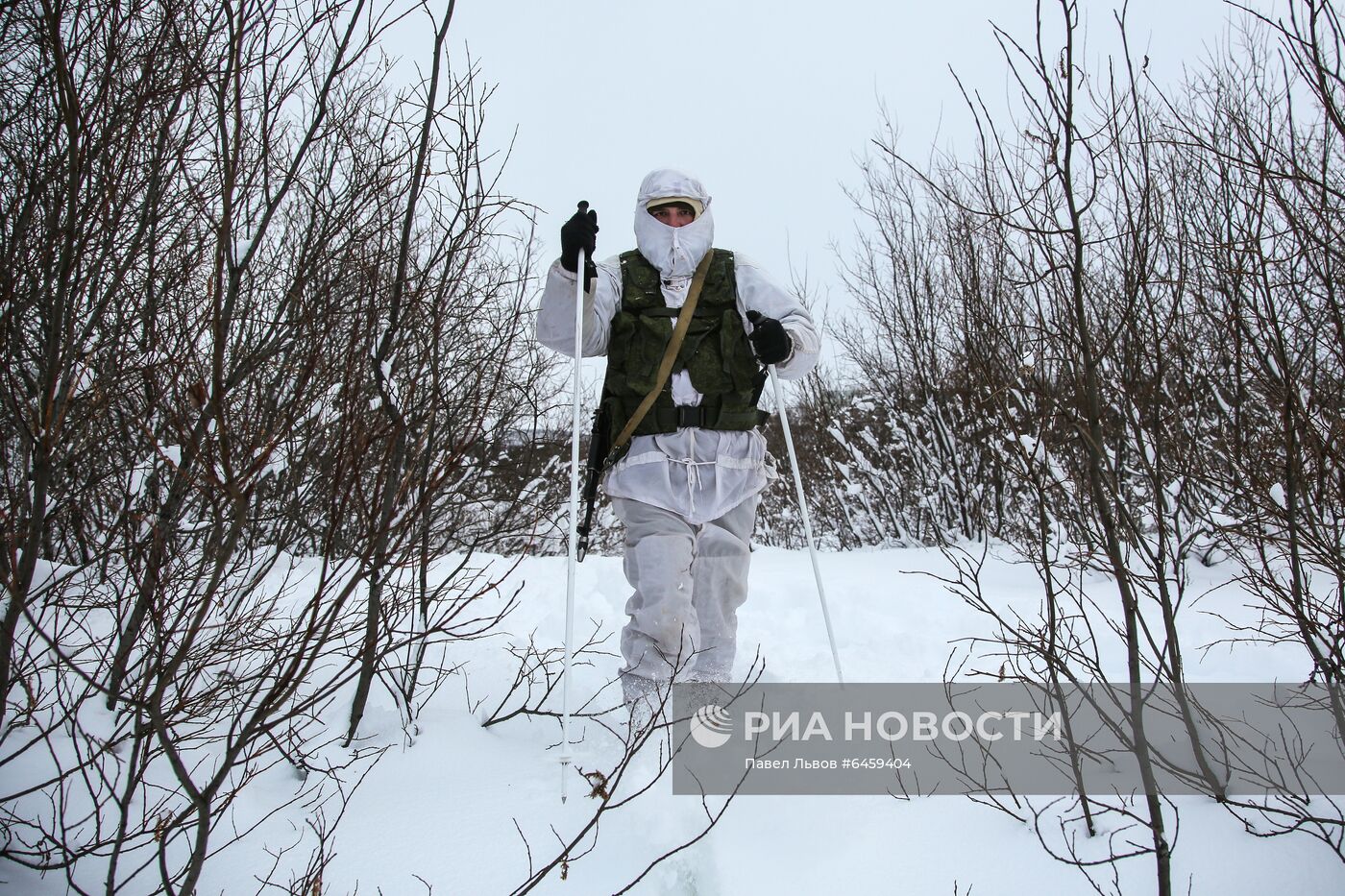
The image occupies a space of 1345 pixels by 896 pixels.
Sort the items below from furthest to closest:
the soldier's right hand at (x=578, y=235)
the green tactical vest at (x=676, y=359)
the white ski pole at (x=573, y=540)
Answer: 1. the green tactical vest at (x=676, y=359)
2. the soldier's right hand at (x=578, y=235)
3. the white ski pole at (x=573, y=540)

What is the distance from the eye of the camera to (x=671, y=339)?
105 inches

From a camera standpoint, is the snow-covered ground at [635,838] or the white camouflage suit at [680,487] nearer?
the snow-covered ground at [635,838]

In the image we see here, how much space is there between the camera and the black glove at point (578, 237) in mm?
2465

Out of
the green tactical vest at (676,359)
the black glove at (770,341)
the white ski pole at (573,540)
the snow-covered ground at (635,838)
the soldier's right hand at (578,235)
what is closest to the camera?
the snow-covered ground at (635,838)

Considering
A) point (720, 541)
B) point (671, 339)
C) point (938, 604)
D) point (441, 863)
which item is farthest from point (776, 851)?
point (938, 604)

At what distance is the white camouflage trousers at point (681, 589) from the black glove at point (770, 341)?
1.76ft

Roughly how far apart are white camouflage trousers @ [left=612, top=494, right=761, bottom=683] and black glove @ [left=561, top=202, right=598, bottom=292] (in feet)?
2.62

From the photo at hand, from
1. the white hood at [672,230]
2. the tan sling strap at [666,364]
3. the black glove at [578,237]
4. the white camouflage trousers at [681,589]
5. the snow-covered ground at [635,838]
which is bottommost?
the snow-covered ground at [635,838]

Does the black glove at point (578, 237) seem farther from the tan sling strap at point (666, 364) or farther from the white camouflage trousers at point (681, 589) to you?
the white camouflage trousers at point (681, 589)

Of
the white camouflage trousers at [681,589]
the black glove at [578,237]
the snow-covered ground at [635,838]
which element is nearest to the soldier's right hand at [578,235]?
the black glove at [578,237]

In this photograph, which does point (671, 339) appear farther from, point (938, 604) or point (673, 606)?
point (938, 604)

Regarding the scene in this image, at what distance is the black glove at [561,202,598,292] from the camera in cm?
246

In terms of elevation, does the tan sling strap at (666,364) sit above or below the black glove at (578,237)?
below

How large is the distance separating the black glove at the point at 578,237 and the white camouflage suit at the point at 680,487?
0.05m
